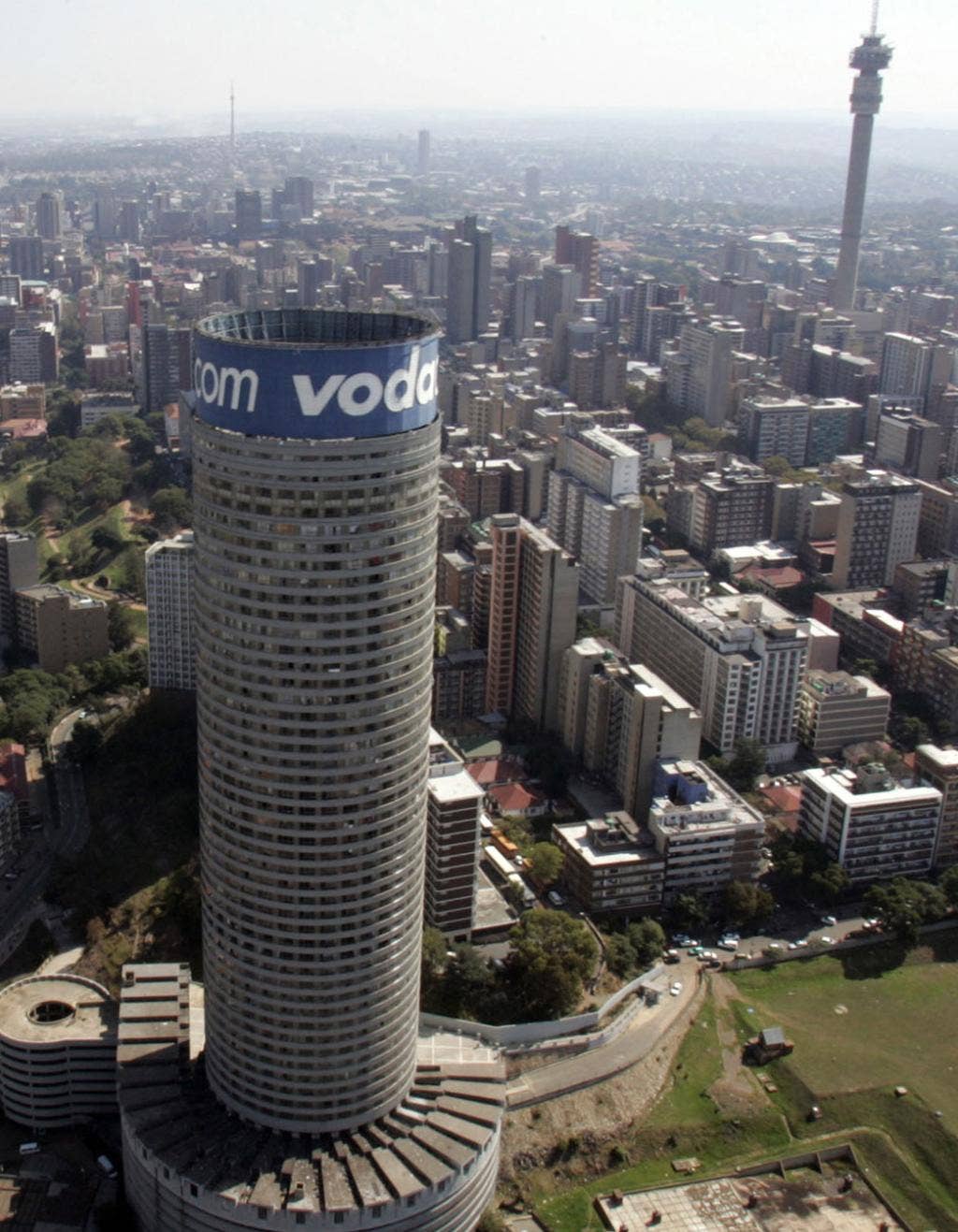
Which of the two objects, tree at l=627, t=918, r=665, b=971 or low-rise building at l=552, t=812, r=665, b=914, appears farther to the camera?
low-rise building at l=552, t=812, r=665, b=914

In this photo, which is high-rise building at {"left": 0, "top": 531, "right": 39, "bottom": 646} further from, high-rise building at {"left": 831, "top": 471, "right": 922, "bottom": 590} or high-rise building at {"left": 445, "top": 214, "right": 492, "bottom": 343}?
high-rise building at {"left": 445, "top": 214, "right": 492, "bottom": 343}

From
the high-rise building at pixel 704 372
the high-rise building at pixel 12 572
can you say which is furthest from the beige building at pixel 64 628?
the high-rise building at pixel 704 372

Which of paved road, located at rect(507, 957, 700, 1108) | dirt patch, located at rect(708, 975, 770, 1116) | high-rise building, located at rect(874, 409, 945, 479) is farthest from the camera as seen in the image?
high-rise building, located at rect(874, 409, 945, 479)

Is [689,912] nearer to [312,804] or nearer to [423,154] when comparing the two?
[312,804]

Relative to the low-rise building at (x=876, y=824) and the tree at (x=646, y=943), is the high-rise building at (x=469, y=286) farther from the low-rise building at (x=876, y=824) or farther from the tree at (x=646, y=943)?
the tree at (x=646, y=943)

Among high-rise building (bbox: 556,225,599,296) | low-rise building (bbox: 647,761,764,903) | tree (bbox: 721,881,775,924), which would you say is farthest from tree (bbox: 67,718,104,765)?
high-rise building (bbox: 556,225,599,296)

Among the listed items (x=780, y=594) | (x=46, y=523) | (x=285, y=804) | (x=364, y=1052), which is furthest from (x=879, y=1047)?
(x=46, y=523)

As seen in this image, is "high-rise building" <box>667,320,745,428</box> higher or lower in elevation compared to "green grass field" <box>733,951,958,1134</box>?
higher
